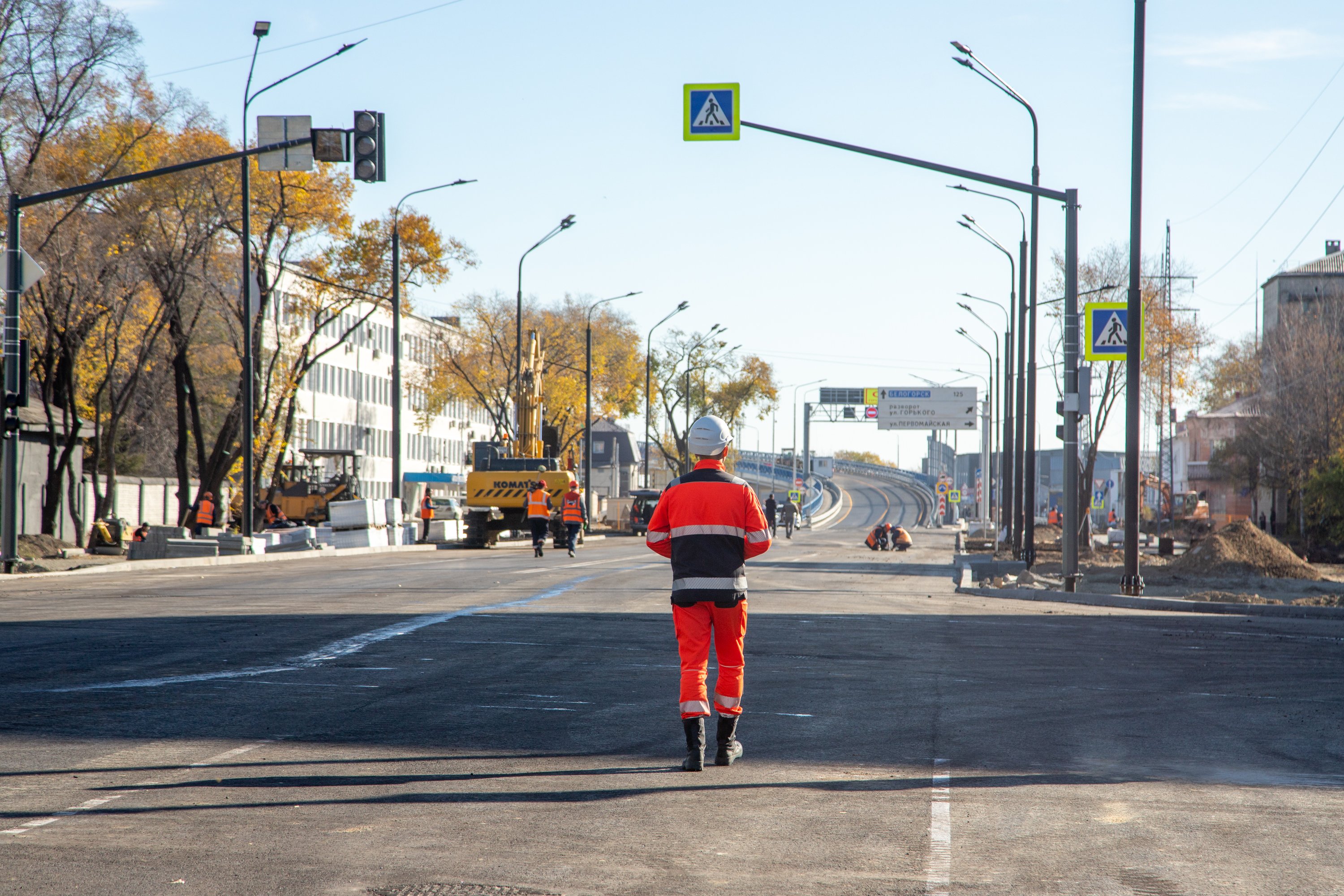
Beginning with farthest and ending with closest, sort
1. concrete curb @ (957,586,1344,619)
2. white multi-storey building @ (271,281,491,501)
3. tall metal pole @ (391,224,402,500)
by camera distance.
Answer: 1. white multi-storey building @ (271,281,491,501)
2. tall metal pole @ (391,224,402,500)
3. concrete curb @ (957,586,1344,619)

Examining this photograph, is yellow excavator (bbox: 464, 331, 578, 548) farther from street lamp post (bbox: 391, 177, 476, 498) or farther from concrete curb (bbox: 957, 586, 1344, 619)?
concrete curb (bbox: 957, 586, 1344, 619)

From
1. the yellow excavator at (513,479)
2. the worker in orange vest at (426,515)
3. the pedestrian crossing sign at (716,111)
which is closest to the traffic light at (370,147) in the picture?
the pedestrian crossing sign at (716,111)

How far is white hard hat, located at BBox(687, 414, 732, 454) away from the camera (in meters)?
8.03

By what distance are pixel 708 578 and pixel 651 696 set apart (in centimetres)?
258

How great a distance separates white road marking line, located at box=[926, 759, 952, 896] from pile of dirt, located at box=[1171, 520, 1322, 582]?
912 inches

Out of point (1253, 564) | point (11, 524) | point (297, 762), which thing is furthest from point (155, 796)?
point (1253, 564)

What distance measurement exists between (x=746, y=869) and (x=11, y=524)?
74.5ft

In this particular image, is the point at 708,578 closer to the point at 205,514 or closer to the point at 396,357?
the point at 205,514

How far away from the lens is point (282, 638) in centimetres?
1315

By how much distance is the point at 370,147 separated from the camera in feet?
69.6

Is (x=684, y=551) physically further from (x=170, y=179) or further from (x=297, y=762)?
(x=170, y=179)

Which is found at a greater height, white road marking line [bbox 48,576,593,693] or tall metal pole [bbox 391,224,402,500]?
tall metal pole [bbox 391,224,402,500]

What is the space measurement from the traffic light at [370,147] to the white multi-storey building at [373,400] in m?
56.8

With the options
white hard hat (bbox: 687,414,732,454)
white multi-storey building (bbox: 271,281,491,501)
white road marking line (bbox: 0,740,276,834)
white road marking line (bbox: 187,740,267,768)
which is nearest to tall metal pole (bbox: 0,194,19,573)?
white road marking line (bbox: 187,740,267,768)
